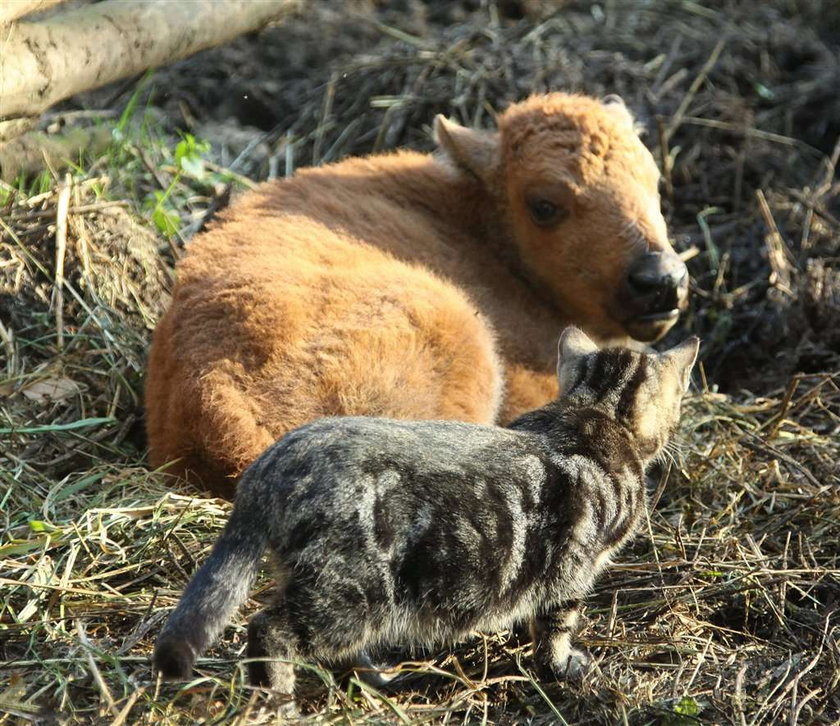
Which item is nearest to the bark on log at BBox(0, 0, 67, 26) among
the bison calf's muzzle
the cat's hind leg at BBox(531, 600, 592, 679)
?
the bison calf's muzzle

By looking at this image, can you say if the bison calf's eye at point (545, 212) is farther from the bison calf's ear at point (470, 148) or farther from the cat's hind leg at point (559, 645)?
the cat's hind leg at point (559, 645)

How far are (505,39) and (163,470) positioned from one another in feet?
18.9

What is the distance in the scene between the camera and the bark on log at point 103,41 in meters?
6.13

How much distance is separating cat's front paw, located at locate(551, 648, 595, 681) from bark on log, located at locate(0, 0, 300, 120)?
13.5 feet

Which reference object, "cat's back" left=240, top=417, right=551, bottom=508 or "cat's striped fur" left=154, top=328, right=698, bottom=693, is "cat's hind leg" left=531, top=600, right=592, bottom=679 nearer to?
"cat's striped fur" left=154, top=328, right=698, bottom=693

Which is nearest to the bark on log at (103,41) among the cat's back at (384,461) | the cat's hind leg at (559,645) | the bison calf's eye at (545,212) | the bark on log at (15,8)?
the bark on log at (15,8)

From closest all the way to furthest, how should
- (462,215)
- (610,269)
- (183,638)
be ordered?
1. (183,638)
2. (610,269)
3. (462,215)

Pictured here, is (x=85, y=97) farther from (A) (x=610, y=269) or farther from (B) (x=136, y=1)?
(A) (x=610, y=269)

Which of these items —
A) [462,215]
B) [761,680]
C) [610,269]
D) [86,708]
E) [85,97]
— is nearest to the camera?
[86,708]

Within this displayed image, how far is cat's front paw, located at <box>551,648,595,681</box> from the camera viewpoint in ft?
13.7

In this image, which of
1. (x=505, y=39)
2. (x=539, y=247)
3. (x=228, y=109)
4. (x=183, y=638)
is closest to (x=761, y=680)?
(x=183, y=638)

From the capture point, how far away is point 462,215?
6.98 meters

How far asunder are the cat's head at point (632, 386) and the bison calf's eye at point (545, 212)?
6.75 ft

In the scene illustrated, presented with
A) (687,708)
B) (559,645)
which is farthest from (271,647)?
(687,708)
